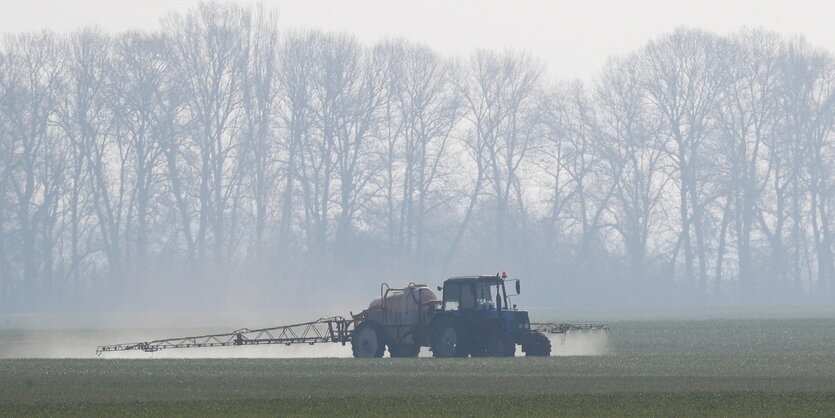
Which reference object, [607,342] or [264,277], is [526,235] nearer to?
[264,277]

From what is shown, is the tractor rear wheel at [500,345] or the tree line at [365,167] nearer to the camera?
the tractor rear wheel at [500,345]

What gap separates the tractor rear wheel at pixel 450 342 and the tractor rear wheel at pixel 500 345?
2.59 ft

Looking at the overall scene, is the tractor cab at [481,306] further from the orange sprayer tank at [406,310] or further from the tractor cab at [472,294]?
the orange sprayer tank at [406,310]

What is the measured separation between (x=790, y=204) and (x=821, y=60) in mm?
11703

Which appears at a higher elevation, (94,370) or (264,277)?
(264,277)

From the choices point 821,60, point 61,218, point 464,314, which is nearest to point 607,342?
point 464,314

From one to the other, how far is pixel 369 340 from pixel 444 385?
13.5m

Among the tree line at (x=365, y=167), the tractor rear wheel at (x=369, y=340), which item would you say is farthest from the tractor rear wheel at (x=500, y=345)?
the tree line at (x=365, y=167)

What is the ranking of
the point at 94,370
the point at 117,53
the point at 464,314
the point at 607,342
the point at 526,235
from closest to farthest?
1. the point at 94,370
2. the point at 464,314
3. the point at 607,342
4. the point at 117,53
5. the point at 526,235

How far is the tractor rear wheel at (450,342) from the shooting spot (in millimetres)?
41500

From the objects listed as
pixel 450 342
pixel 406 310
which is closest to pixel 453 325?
pixel 450 342

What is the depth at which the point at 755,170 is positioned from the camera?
112 meters

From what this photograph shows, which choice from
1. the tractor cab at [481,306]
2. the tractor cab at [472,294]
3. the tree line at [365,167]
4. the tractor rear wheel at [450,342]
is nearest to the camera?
the tractor rear wheel at [450,342]

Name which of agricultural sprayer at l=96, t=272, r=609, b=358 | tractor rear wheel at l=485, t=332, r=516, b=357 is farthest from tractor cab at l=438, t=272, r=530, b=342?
tractor rear wheel at l=485, t=332, r=516, b=357
